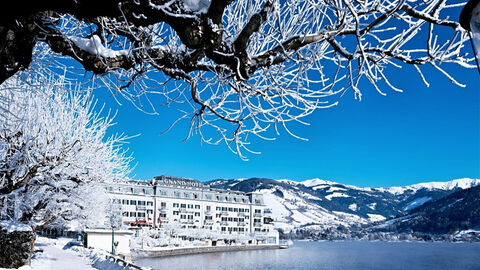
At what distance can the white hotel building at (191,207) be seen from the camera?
78375 millimetres

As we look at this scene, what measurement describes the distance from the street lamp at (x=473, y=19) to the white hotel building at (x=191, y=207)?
73.7 m

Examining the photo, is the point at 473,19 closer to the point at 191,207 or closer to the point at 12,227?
the point at 12,227

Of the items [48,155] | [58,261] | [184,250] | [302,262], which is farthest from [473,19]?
[184,250]

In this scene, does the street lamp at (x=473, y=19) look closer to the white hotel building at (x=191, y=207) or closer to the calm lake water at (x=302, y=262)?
the calm lake water at (x=302, y=262)

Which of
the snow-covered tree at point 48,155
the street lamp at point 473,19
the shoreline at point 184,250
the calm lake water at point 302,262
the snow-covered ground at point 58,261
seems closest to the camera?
the street lamp at point 473,19

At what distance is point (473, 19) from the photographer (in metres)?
1.87

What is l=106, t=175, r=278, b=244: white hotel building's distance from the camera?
257ft

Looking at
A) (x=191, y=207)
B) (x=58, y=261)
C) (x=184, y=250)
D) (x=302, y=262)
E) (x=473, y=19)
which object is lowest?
(x=302, y=262)

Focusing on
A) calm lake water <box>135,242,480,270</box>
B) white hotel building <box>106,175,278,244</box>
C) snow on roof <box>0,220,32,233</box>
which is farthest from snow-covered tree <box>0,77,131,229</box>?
white hotel building <box>106,175,278,244</box>

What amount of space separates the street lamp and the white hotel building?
7367 cm

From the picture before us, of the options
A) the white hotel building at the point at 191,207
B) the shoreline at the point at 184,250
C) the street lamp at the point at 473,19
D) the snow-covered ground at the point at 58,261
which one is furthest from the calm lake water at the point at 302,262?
the street lamp at the point at 473,19

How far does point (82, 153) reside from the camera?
1563cm

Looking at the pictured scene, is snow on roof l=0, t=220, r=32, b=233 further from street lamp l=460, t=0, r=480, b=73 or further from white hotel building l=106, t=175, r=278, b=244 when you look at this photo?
white hotel building l=106, t=175, r=278, b=244

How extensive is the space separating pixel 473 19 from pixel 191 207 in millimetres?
88913
